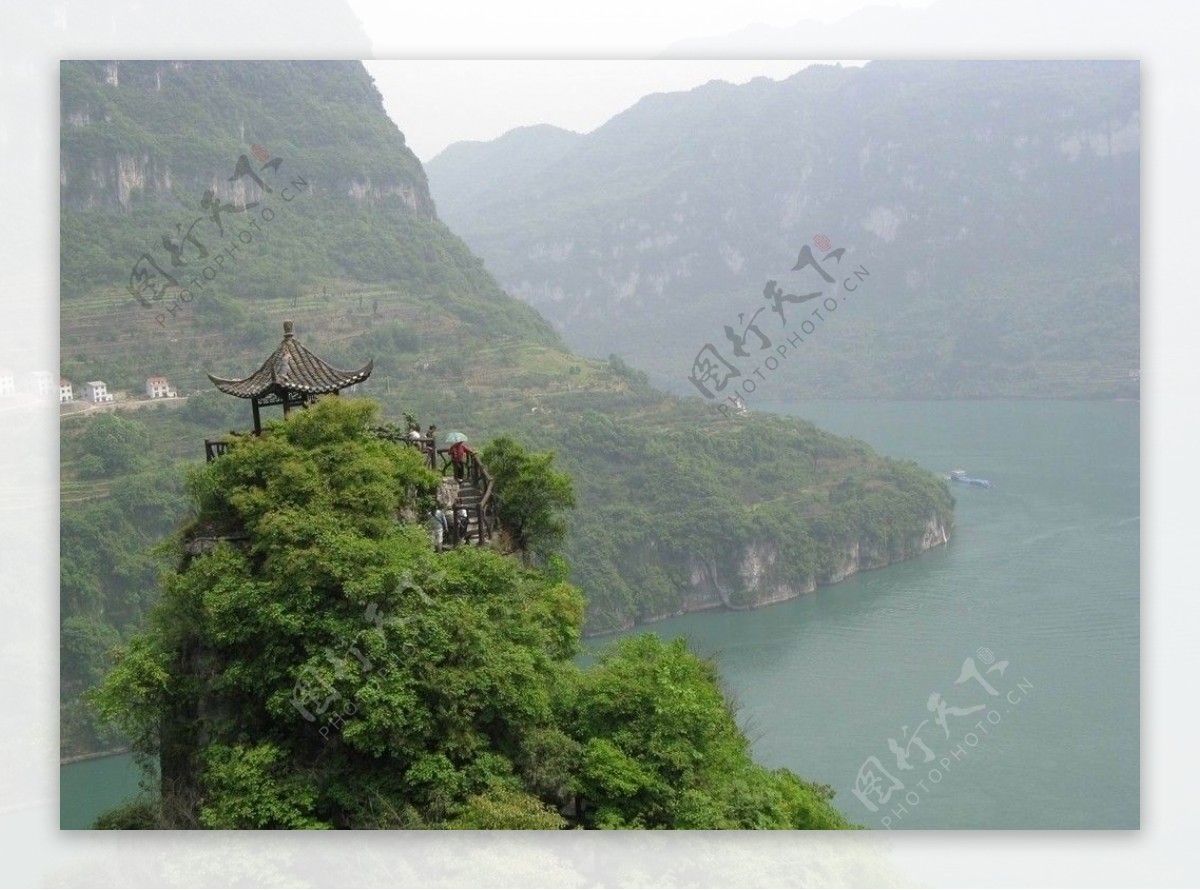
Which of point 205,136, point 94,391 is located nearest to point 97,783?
point 94,391

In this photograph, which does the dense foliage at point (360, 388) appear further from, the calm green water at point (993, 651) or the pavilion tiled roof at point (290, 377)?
the pavilion tiled roof at point (290, 377)

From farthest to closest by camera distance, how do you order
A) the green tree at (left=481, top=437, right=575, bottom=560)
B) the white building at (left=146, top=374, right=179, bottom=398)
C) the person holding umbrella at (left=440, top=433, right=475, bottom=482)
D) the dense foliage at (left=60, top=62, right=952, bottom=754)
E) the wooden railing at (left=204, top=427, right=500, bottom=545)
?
the white building at (left=146, top=374, right=179, bottom=398)
the dense foliage at (left=60, top=62, right=952, bottom=754)
the green tree at (left=481, top=437, right=575, bottom=560)
the person holding umbrella at (left=440, top=433, right=475, bottom=482)
the wooden railing at (left=204, top=427, right=500, bottom=545)

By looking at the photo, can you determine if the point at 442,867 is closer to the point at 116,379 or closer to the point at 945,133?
the point at 116,379

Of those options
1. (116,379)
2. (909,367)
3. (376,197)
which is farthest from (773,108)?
(116,379)

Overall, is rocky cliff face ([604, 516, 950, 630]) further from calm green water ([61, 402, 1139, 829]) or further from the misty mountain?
the misty mountain

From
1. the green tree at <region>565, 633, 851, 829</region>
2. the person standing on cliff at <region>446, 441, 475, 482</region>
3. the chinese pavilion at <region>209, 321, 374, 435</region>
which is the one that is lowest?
the green tree at <region>565, 633, 851, 829</region>

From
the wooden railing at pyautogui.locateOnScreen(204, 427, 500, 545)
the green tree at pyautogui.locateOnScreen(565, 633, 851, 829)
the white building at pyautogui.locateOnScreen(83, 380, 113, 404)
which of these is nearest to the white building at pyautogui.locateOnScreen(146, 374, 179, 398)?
the white building at pyautogui.locateOnScreen(83, 380, 113, 404)
